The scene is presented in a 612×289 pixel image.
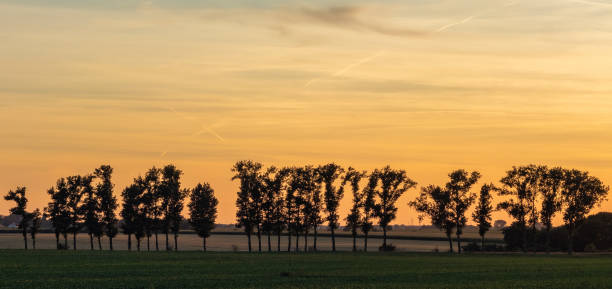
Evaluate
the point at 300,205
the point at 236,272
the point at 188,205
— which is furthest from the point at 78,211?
the point at 236,272

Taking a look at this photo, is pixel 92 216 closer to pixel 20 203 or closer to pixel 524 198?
A: pixel 20 203

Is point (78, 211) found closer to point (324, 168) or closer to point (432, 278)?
point (324, 168)

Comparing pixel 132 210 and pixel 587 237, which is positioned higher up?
pixel 132 210

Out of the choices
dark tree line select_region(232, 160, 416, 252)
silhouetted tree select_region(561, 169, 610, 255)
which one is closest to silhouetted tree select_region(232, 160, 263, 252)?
dark tree line select_region(232, 160, 416, 252)

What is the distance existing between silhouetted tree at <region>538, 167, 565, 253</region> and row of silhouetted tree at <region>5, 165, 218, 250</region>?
6871 cm

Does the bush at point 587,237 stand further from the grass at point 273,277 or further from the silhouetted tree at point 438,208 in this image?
the grass at point 273,277

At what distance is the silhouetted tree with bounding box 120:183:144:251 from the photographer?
162250mm

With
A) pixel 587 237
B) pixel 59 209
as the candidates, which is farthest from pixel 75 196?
pixel 587 237

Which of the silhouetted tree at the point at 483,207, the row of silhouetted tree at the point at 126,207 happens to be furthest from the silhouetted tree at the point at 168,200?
Result: the silhouetted tree at the point at 483,207

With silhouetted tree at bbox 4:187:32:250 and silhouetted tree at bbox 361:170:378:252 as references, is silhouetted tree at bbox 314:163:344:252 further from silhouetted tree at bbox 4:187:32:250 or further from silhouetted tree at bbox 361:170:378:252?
silhouetted tree at bbox 4:187:32:250

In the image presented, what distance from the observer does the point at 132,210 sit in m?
164

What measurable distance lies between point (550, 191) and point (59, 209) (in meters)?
104

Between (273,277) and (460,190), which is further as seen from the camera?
(460,190)

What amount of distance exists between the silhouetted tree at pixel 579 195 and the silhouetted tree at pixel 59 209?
10469 centimetres
